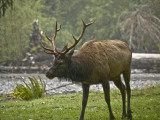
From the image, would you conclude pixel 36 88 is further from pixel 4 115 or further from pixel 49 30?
pixel 49 30

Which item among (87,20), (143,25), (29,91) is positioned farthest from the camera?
(87,20)

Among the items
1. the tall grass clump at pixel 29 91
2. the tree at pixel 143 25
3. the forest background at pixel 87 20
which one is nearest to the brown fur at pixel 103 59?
the tall grass clump at pixel 29 91

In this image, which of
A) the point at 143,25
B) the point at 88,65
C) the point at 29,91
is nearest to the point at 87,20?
the point at 143,25

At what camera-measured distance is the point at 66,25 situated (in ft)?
151

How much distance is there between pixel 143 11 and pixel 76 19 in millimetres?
24121

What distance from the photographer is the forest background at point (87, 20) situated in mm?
24516

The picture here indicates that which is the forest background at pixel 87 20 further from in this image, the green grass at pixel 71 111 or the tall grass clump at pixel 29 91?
the green grass at pixel 71 111

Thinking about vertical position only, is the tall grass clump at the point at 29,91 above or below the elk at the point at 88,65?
below

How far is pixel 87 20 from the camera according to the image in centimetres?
4459

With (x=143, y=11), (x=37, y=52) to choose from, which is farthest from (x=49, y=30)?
(x=143, y=11)

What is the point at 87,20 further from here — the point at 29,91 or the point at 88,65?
the point at 88,65

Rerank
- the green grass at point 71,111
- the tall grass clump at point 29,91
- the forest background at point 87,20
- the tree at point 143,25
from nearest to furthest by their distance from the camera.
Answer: the green grass at point 71,111, the tall grass clump at point 29,91, the tree at point 143,25, the forest background at point 87,20

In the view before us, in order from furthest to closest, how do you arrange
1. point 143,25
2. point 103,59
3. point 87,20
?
point 87,20
point 143,25
point 103,59

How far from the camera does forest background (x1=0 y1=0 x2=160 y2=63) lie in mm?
24516
